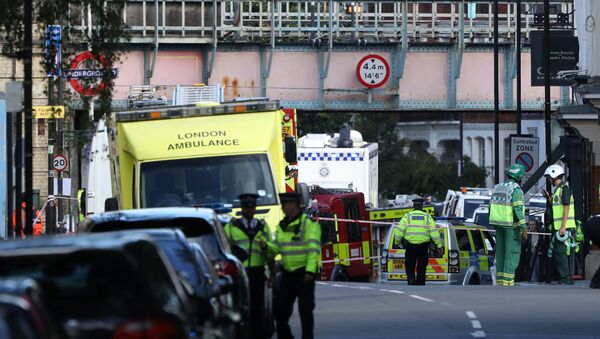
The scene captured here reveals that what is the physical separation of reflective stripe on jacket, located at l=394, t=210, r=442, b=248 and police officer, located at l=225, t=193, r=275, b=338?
1024 cm

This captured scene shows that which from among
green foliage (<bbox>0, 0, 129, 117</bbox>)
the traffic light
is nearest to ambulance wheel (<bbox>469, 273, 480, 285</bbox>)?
green foliage (<bbox>0, 0, 129, 117</bbox>)

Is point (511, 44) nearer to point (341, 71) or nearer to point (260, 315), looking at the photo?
point (341, 71)

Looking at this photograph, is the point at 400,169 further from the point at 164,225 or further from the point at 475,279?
the point at 164,225

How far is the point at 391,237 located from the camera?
29.5 meters

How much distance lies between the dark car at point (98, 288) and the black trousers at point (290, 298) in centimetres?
644

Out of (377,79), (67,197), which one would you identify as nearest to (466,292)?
(377,79)

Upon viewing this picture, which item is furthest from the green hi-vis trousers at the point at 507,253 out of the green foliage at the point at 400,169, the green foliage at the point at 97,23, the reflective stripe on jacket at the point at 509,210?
the green foliage at the point at 400,169

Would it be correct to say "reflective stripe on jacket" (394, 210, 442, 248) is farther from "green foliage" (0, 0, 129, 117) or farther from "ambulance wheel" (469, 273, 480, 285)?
"green foliage" (0, 0, 129, 117)

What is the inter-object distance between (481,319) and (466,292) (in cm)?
448

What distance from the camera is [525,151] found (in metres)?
36.9

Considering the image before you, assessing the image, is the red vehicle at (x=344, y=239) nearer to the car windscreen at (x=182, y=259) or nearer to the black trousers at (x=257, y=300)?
the black trousers at (x=257, y=300)

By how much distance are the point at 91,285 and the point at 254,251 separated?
7511mm

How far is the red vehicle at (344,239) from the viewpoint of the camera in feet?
105

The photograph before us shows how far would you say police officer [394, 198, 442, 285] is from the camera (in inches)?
1046
